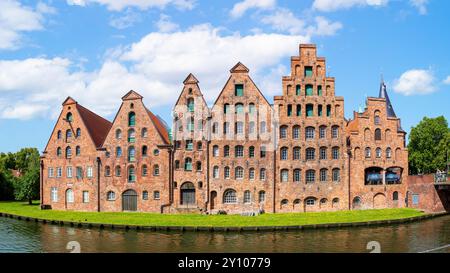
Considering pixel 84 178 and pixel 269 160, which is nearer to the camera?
pixel 269 160

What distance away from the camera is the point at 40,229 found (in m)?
34.8

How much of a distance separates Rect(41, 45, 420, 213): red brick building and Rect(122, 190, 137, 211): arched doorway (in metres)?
0.12

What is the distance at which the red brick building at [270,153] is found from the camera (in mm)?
43625

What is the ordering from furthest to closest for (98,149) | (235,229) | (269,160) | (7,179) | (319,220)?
(7,179) → (98,149) → (269,160) → (319,220) → (235,229)

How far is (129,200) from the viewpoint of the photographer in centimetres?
4541

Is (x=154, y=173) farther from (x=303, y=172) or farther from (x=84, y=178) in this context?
(x=303, y=172)

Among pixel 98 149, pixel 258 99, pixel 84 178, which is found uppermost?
pixel 258 99

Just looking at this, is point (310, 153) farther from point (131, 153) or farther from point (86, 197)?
point (86, 197)

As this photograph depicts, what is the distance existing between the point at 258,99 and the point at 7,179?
155 feet

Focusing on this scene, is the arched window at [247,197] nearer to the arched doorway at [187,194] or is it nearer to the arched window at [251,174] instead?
the arched window at [251,174]

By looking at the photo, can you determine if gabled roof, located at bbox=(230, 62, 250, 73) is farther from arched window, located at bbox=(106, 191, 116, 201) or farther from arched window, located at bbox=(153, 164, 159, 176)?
arched window, located at bbox=(106, 191, 116, 201)
